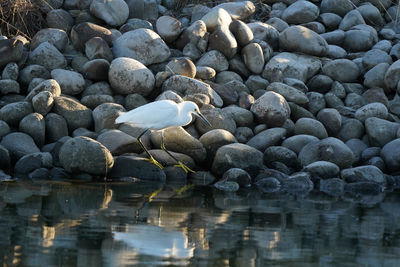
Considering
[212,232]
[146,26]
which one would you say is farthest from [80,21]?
[212,232]

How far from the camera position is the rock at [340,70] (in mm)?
13094

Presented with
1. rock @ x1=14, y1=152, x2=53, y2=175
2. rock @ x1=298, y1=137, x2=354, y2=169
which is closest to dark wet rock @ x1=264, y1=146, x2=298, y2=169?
rock @ x1=298, y1=137, x2=354, y2=169

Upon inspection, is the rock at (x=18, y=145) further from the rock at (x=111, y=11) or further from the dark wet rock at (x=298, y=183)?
the rock at (x=111, y=11)

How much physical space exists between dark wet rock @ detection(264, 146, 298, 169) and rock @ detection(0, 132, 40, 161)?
132 inches

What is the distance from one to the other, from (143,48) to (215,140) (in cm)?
294

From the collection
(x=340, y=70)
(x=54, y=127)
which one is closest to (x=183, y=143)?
(x=54, y=127)

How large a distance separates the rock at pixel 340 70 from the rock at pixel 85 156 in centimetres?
557

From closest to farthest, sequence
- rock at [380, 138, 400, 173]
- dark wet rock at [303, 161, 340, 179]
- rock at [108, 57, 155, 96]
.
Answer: dark wet rock at [303, 161, 340, 179] < rock at [380, 138, 400, 173] < rock at [108, 57, 155, 96]

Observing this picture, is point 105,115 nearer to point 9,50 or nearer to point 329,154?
point 9,50

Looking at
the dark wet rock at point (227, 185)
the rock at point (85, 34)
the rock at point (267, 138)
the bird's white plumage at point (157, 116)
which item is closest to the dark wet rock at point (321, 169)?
the rock at point (267, 138)

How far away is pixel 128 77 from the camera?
11.4m

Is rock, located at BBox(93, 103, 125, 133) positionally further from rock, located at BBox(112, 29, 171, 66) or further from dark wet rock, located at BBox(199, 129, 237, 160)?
rock, located at BBox(112, 29, 171, 66)

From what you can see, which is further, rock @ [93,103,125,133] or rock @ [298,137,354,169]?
rock @ [93,103,125,133]

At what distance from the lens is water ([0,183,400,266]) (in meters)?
4.91
